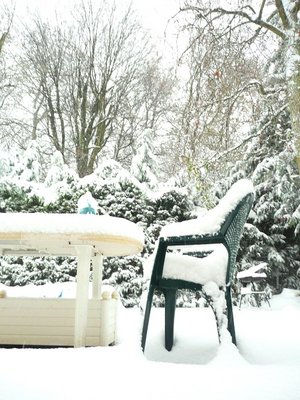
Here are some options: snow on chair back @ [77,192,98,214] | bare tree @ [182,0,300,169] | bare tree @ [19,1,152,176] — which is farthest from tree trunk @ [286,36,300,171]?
bare tree @ [19,1,152,176]

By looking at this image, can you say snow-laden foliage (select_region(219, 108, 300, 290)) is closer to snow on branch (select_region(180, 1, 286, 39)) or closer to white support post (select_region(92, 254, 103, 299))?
snow on branch (select_region(180, 1, 286, 39))

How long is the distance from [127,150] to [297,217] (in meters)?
6.01

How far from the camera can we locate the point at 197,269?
5.48 feet

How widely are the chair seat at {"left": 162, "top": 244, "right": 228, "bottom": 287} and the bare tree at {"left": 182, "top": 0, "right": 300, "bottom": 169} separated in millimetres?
1995

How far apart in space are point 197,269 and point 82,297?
0.66 metres

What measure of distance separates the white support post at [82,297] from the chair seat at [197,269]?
Result: 1.68 feet

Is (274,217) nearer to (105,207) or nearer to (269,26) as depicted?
(105,207)

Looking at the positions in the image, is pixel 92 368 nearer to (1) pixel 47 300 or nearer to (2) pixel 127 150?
(1) pixel 47 300

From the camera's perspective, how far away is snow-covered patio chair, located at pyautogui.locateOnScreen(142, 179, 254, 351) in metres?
1.59

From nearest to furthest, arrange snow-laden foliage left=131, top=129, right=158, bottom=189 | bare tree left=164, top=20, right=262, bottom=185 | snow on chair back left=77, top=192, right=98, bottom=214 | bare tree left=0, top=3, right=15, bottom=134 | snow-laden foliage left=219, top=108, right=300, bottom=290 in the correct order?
snow on chair back left=77, top=192, right=98, bottom=214
bare tree left=164, top=20, right=262, bottom=185
snow-laden foliage left=219, top=108, right=300, bottom=290
snow-laden foliage left=131, top=129, right=158, bottom=189
bare tree left=0, top=3, right=15, bottom=134

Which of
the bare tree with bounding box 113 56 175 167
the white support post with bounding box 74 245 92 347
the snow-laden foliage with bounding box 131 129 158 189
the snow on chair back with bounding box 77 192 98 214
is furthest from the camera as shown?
the bare tree with bounding box 113 56 175 167

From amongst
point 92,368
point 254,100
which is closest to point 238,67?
point 254,100

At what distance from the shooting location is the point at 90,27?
31.2 ft

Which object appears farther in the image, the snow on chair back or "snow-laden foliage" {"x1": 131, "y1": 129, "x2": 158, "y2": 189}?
"snow-laden foliage" {"x1": 131, "y1": 129, "x2": 158, "y2": 189}
